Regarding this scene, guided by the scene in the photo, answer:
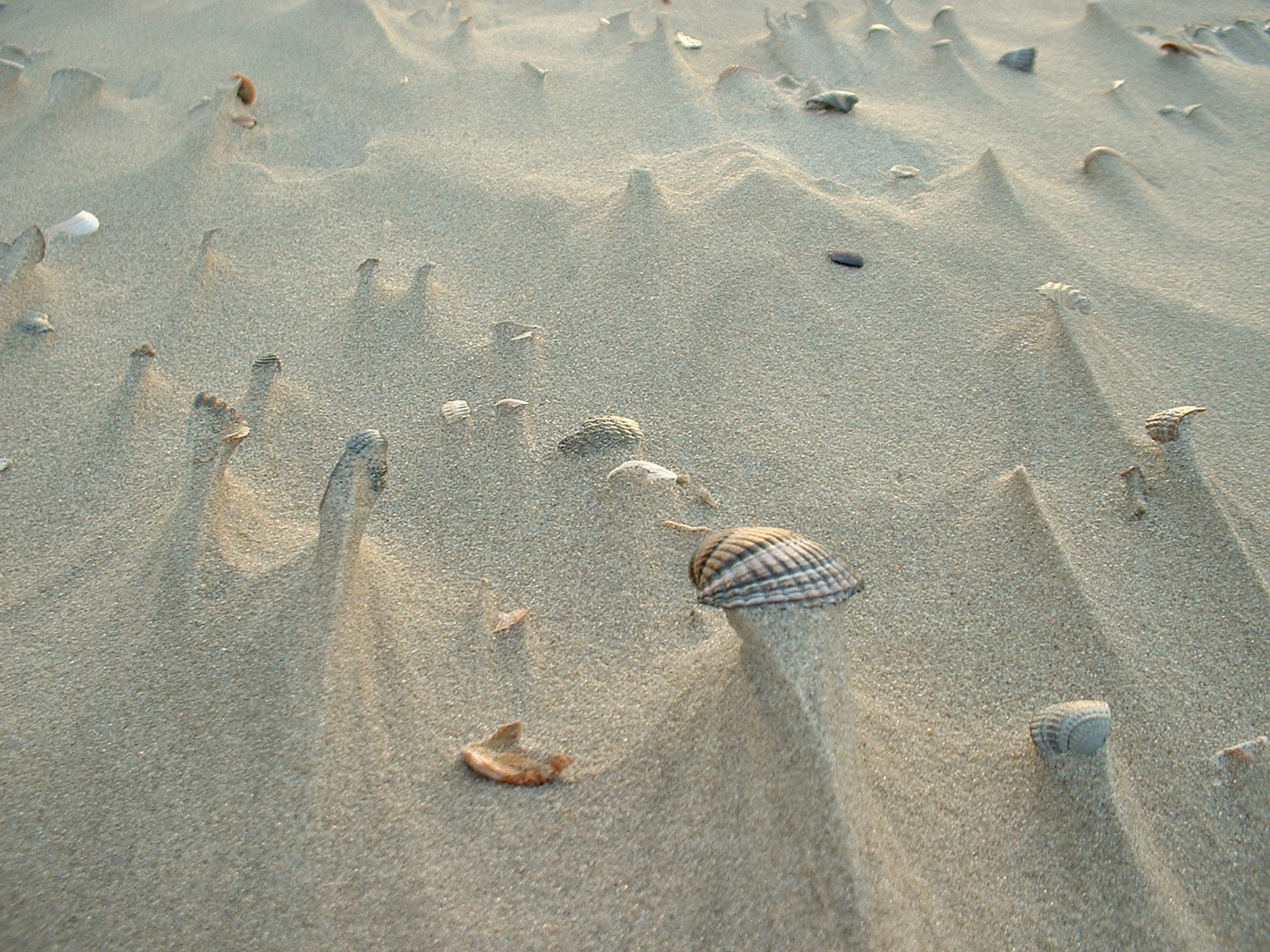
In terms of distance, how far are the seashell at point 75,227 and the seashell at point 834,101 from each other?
101 inches

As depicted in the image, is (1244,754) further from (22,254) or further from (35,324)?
(22,254)

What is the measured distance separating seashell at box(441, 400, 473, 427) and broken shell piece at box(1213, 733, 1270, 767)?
1604 millimetres

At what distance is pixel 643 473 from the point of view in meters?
1.71

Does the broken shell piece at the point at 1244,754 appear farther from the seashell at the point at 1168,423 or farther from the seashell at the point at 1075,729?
the seashell at the point at 1168,423

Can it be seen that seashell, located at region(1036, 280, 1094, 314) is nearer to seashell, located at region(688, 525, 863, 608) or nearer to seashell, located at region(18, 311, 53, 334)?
seashell, located at region(688, 525, 863, 608)

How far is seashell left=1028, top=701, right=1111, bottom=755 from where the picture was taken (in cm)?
124

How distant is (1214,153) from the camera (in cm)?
303

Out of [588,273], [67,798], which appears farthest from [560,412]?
[67,798]

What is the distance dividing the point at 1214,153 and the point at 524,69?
277 cm

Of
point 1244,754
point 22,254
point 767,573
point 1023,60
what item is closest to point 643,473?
point 767,573

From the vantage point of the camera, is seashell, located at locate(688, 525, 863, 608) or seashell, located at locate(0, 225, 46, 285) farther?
seashell, located at locate(0, 225, 46, 285)

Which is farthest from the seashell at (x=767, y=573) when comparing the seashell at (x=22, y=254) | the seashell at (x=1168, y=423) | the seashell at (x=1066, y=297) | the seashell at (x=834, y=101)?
the seashell at (x=834, y=101)

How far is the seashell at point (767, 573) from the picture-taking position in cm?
122

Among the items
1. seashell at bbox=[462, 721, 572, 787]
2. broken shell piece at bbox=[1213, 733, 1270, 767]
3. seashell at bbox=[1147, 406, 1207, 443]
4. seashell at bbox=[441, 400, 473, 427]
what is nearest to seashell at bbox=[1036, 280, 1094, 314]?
seashell at bbox=[1147, 406, 1207, 443]
